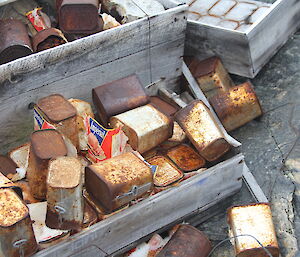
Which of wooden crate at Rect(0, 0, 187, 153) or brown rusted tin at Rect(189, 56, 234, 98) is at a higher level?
wooden crate at Rect(0, 0, 187, 153)

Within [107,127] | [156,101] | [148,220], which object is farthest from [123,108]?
[148,220]

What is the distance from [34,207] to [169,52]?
1.54 metres

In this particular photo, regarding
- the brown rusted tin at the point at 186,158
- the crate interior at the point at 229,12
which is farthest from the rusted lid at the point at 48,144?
the crate interior at the point at 229,12

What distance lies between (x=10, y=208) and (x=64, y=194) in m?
0.26

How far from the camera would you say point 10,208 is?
2.42 m

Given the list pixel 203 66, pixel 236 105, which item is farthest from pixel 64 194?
pixel 203 66

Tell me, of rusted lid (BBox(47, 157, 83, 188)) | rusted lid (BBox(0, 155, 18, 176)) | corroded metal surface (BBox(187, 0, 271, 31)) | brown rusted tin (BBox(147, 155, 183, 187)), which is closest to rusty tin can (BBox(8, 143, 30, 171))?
rusted lid (BBox(0, 155, 18, 176))

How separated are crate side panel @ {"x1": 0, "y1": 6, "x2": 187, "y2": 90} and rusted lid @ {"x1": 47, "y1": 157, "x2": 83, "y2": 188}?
0.72 metres

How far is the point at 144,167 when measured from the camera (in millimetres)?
2781

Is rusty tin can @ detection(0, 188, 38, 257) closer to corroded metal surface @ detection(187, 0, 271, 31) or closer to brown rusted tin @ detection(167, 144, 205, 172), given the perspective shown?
brown rusted tin @ detection(167, 144, 205, 172)

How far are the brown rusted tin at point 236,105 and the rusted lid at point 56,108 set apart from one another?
3.63ft

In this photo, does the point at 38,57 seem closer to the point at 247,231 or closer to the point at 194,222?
the point at 194,222

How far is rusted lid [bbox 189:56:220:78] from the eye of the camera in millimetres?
3803

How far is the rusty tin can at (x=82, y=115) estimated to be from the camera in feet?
10.4
